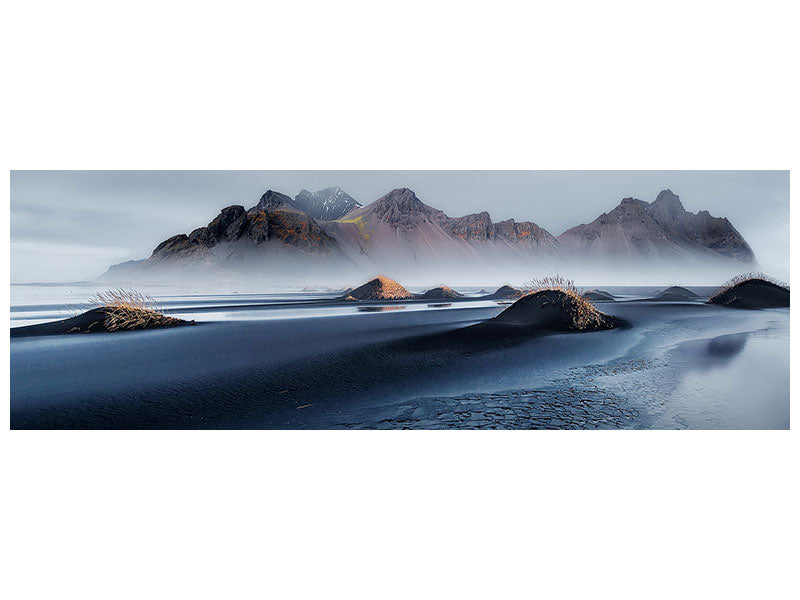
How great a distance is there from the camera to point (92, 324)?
609cm

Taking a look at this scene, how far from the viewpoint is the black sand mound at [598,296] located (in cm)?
696

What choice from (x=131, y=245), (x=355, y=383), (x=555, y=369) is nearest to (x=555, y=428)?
(x=555, y=369)

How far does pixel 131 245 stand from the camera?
620 centimetres

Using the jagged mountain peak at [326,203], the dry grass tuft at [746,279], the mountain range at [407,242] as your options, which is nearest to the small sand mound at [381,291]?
the mountain range at [407,242]

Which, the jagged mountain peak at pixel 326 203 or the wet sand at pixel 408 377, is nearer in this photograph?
the wet sand at pixel 408 377

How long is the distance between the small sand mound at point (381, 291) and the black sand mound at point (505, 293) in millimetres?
1382

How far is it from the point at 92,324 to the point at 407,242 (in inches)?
182

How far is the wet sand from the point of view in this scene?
4.39 meters

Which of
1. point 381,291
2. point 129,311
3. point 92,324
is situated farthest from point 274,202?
point 92,324

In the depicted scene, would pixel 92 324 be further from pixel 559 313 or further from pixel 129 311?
pixel 559 313

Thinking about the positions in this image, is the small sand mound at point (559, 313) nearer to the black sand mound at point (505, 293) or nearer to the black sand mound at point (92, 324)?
the black sand mound at point (505, 293)

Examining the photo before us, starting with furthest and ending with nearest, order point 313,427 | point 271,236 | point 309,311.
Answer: point 309,311 < point 271,236 < point 313,427

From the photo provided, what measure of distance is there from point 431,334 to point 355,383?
2.24 metres

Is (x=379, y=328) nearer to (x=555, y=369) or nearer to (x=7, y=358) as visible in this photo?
(x=555, y=369)
